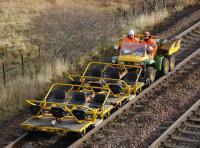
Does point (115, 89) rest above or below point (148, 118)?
above

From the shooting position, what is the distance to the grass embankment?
739 inches

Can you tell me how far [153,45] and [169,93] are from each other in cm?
199

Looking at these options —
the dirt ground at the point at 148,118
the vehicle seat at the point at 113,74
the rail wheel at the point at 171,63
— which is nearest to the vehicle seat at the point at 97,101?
the dirt ground at the point at 148,118

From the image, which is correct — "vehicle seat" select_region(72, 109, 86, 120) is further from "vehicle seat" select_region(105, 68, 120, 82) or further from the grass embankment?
"vehicle seat" select_region(105, 68, 120, 82)

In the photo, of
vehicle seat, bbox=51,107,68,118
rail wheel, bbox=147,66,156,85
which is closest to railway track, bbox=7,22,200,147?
rail wheel, bbox=147,66,156,85

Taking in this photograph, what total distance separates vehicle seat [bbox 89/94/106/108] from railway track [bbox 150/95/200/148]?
2.12 meters

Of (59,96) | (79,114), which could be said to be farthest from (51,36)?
(79,114)

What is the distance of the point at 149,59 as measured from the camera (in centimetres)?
1834

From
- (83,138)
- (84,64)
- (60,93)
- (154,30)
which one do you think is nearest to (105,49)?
(84,64)

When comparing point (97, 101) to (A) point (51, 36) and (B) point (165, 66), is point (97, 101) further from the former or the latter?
(A) point (51, 36)

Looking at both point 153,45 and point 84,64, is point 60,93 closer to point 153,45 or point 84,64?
point 153,45

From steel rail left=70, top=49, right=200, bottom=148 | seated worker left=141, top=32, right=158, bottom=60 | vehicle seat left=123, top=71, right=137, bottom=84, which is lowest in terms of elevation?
steel rail left=70, top=49, right=200, bottom=148

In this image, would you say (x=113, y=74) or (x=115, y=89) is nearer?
(x=115, y=89)

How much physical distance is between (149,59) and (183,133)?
15.0ft
